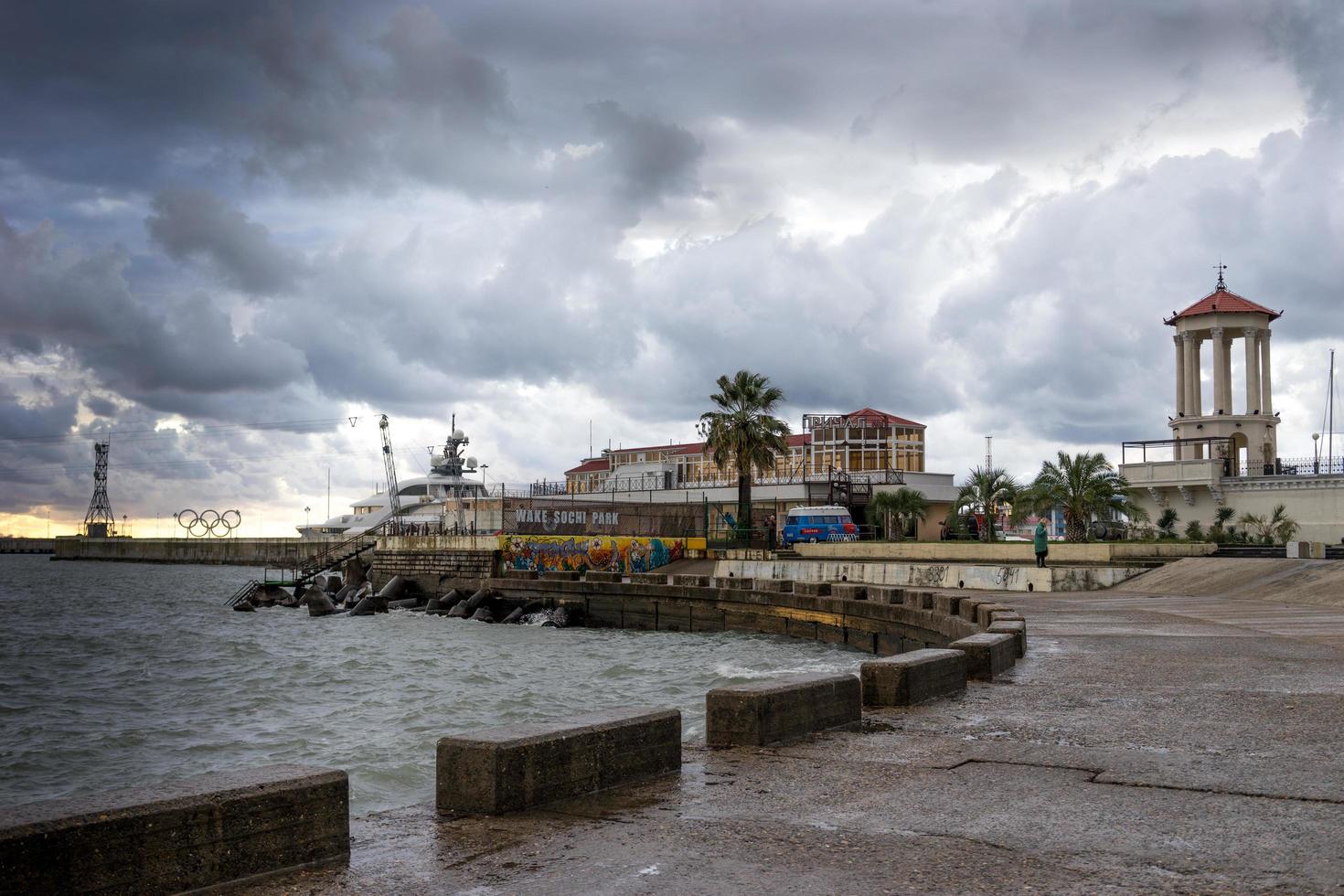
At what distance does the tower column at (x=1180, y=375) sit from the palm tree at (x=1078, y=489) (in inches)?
479

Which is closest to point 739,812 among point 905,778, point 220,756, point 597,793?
point 597,793

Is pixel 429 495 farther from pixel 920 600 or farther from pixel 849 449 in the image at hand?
pixel 920 600

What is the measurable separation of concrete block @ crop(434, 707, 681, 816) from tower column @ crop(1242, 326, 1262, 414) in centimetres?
5006

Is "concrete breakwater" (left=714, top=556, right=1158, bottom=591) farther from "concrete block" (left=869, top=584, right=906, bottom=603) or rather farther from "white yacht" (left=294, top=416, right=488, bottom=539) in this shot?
"white yacht" (left=294, top=416, right=488, bottom=539)

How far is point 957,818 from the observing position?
573 centimetres

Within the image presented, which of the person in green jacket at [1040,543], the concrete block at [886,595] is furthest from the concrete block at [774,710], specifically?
the person in green jacket at [1040,543]

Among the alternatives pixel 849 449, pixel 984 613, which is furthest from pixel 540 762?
pixel 849 449

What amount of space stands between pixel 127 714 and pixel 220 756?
586cm

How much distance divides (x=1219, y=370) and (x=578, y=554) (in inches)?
1205

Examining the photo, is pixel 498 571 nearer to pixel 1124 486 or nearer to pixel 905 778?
pixel 1124 486

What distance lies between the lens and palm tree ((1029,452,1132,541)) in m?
39.4

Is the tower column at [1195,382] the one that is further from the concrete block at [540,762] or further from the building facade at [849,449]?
the concrete block at [540,762]

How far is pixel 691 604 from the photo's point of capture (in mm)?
38344

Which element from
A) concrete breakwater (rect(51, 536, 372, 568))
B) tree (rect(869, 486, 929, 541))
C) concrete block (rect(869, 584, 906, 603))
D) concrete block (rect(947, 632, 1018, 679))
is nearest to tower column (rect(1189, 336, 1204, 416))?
tree (rect(869, 486, 929, 541))
